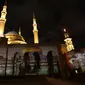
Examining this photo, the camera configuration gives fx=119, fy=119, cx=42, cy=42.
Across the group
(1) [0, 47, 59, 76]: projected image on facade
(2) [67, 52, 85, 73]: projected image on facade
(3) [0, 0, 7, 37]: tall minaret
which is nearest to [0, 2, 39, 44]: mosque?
(3) [0, 0, 7, 37]: tall minaret

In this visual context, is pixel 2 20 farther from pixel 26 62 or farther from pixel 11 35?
pixel 26 62

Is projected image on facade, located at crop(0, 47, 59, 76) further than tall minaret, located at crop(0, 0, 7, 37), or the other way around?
tall minaret, located at crop(0, 0, 7, 37)

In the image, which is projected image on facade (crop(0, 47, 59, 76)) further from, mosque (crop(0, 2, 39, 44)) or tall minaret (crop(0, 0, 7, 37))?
tall minaret (crop(0, 0, 7, 37))

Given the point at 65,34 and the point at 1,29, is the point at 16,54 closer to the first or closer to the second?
the point at 1,29

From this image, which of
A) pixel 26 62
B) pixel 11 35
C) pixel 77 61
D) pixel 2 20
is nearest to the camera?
pixel 26 62

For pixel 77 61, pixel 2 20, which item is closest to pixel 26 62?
pixel 77 61

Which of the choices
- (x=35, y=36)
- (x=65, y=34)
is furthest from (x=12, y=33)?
(x=65, y=34)

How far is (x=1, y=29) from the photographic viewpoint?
3095 cm

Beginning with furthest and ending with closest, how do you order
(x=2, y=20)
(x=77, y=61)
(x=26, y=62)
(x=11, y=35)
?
(x=2, y=20)
(x=11, y=35)
(x=77, y=61)
(x=26, y=62)

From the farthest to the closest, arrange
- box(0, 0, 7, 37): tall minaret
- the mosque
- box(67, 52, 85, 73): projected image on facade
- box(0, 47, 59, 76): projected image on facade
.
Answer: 1. box(0, 0, 7, 37): tall minaret
2. the mosque
3. box(67, 52, 85, 73): projected image on facade
4. box(0, 47, 59, 76): projected image on facade

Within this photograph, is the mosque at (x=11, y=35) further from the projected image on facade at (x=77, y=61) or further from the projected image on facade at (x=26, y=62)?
the projected image on facade at (x=77, y=61)

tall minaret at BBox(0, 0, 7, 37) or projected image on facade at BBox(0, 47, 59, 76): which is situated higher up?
tall minaret at BBox(0, 0, 7, 37)

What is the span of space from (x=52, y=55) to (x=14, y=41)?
1643cm

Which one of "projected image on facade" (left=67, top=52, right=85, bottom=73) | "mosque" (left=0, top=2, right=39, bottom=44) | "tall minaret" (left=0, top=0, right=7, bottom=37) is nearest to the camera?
"projected image on facade" (left=67, top=52, right=85, bottom=73)
